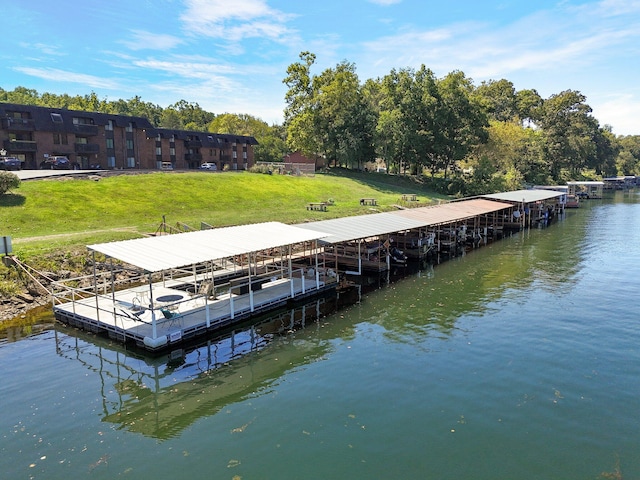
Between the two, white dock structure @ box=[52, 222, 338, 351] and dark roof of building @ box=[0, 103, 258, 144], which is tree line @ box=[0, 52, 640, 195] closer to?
dark roof of building @ box=[0, 103, 258, 144]

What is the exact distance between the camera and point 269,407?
49.9 ft

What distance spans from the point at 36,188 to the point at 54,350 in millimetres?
28117

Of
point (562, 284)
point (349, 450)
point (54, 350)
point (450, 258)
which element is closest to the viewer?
point (349, 450)

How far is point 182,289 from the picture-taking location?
85.5ft

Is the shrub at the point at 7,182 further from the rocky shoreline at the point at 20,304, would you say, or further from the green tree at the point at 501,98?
the green tree at the point at 501,98

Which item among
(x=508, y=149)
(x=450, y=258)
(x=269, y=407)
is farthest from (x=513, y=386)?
(x=508, y=149)

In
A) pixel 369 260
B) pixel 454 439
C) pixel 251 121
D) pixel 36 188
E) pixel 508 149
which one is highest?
pixel 251 121

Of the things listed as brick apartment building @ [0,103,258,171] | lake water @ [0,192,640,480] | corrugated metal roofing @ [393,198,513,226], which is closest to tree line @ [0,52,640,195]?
brick apartment building @ [0,103,258,171]

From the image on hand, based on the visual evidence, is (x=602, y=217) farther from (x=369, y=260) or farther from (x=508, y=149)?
(x=369, y=260)

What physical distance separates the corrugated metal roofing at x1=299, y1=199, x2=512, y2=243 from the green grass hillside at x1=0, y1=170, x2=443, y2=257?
9.33 metres

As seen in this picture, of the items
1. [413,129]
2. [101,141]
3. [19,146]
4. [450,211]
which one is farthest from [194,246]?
[413,129]

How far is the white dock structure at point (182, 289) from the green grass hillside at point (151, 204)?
24.9 ft

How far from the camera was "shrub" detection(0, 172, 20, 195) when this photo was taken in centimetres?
3780

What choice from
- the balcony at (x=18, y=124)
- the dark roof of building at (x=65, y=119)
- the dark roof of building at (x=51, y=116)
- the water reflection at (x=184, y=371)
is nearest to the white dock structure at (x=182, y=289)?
the water reflection at (x=184, y=371)
